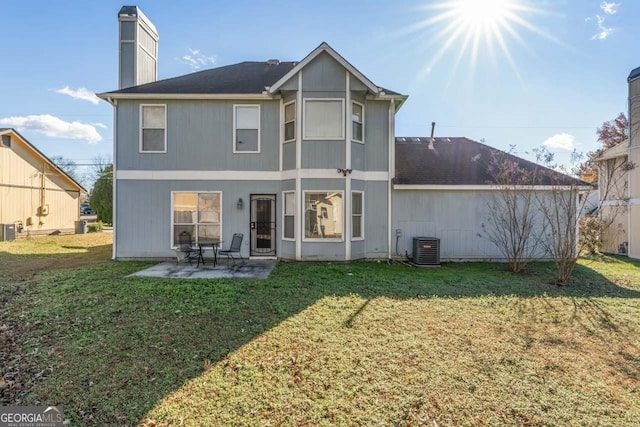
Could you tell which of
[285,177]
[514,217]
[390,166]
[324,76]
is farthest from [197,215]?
[514,217]

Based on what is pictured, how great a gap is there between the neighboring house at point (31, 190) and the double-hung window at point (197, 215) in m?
12.2

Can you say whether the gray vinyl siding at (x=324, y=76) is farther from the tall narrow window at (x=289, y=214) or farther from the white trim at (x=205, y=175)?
the tall narrow window at (x=289, y=214)

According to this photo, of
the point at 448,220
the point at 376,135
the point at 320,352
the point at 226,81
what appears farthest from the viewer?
the point at 226,81

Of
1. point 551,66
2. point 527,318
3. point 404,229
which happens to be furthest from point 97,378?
point 551,66

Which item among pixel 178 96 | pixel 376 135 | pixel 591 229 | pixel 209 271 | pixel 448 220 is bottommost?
pixel 209 271

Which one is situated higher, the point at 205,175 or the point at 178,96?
the point at 178,96

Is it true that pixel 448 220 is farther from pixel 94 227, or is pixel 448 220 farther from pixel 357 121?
pixel 94 227

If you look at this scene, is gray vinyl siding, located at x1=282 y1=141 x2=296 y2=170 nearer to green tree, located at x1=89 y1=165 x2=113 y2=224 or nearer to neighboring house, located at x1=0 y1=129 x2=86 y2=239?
neighboring house, located at x1=0 y1=129 x2=86 y2=239

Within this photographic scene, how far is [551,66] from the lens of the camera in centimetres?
1252

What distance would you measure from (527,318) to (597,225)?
915 centimetres

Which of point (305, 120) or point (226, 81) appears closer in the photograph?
point (305, 120)

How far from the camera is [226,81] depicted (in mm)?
11289

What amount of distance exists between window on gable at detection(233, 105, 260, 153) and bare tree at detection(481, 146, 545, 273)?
820cm

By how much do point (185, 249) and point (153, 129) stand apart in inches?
175
